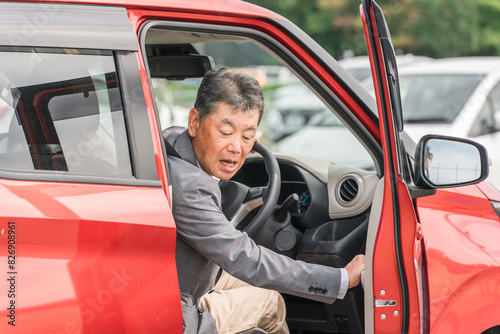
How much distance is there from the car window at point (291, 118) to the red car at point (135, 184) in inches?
119

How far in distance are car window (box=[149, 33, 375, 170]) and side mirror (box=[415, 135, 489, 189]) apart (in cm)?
320

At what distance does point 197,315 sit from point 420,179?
2.73 feet

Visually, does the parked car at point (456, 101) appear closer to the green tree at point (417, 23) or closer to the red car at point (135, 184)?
the red car at point (135, 184)

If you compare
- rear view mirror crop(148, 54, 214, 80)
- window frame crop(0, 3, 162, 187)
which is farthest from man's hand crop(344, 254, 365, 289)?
rear view mirror crop(148, 54, 214, 80)

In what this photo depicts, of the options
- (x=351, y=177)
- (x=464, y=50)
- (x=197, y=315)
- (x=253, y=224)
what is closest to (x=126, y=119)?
(x=197, y=315)

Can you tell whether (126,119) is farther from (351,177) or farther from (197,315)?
(351,177)

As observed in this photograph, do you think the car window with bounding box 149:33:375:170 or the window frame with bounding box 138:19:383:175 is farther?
the car window with bounding box 149:33:375:170

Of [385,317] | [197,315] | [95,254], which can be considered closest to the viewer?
[95,254]

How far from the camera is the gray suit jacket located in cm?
205

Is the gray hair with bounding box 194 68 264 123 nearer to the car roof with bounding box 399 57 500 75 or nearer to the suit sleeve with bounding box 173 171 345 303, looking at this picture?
the suit sleeve with bounding box 173 171 345 303

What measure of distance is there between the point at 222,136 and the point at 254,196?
26.6 inches

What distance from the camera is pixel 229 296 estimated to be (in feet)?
8.52

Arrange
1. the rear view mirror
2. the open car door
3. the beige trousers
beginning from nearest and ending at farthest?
the open car door, the beige trousers, the rear view mirror

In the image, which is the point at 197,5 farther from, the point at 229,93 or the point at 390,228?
the point at 390,228
